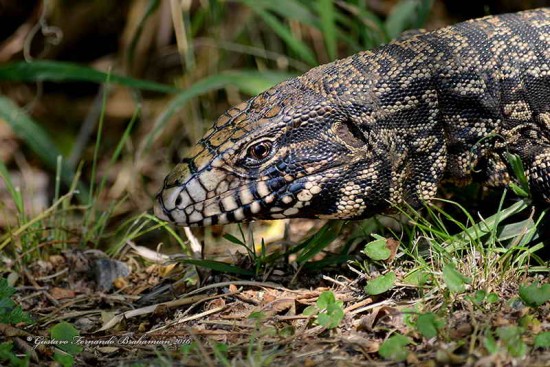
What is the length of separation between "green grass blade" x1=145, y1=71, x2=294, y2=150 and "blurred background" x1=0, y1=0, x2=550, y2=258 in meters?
0.01

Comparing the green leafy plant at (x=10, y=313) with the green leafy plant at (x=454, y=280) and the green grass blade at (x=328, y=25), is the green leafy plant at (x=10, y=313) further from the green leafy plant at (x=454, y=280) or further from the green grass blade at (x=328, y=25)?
the green grass blade at (x=328, y=25)

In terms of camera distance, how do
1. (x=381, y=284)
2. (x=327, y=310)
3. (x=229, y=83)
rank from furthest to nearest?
1. (x=229, y=83)
2. (x=381, y=284)
3. (x=327, y=310)

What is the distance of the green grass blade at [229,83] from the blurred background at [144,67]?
12mm

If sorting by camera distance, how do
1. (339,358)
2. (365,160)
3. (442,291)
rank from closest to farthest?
(339,358), (442,291), (365,160)

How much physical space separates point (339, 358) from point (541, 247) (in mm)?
1418

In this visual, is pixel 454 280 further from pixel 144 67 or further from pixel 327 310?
pixel 144 67

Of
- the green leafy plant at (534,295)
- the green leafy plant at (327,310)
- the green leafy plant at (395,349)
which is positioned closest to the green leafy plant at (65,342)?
the green leafy plant at (327,310)

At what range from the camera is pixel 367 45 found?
6590 millimetres

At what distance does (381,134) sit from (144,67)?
5.09 metres

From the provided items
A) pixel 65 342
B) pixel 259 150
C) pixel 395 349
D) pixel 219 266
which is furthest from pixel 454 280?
pixel 65 342

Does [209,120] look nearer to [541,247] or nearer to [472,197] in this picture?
[472,197]

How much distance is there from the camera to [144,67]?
8969mm

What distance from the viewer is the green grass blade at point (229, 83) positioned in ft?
21.1

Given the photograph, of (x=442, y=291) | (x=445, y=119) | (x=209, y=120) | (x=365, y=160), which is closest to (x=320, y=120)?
(x=365, y=160)
